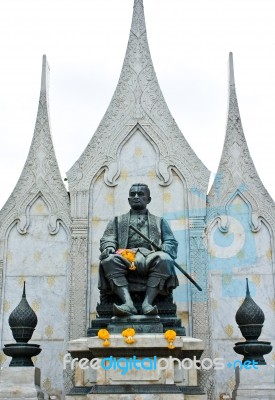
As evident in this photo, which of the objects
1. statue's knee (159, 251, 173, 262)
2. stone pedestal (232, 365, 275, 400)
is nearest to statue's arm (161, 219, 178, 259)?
statue's knee (159, 251, 173, 262)

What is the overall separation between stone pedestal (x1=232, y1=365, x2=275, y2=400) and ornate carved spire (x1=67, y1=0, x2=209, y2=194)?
3.79 metres

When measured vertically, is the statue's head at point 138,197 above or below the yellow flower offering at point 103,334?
above

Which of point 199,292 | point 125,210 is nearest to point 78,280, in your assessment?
point 125,210

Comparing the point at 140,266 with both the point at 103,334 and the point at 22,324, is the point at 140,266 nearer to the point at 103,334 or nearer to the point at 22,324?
→ the point at 103,334

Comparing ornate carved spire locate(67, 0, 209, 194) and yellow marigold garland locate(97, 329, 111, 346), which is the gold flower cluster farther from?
ornate carved spire locate(67, 0, 209, 194)

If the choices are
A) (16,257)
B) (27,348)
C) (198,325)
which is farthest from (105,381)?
(16,257)

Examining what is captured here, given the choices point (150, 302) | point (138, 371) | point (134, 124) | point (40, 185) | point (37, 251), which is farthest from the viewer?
point (134, 124)

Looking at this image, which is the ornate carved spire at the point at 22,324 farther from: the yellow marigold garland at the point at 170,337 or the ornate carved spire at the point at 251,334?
the ornate carved spire at the point at 251,334

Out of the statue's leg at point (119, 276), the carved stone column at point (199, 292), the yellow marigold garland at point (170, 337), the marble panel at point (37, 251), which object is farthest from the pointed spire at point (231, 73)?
the yellow marigold garland at point (170, 337)

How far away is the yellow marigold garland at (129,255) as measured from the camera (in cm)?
758

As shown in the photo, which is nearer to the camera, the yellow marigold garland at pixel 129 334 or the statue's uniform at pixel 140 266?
the yellow marigold garland at pixel 129 334

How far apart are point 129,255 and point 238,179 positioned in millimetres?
3749

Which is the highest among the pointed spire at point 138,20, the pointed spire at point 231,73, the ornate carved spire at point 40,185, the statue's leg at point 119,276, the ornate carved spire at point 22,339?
the pointed spire at point 138,20

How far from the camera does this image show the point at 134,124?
11.1 meters
